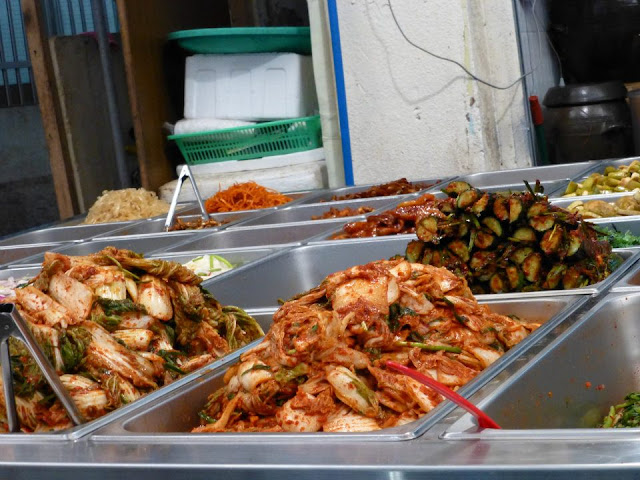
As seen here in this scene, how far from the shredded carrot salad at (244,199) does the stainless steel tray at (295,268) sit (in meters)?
1.35

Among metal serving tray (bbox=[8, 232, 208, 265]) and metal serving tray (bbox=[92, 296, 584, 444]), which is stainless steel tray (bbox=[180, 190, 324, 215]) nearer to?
metal serving tray (bbox=[8, 232, 208, 265])

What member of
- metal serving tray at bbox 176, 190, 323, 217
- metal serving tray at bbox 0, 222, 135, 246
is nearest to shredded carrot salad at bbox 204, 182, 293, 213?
metal serving tray at bbox 176, 190, 323, 217

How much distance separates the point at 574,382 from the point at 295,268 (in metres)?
1.50

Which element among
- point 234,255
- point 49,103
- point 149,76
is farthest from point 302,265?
point 49,103

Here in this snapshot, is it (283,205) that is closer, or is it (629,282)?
(629,282)

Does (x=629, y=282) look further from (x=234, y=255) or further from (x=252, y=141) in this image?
(x=252, y=141)

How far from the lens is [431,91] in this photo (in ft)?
16.9

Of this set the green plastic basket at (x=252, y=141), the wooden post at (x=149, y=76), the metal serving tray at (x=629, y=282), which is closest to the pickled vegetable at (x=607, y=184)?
the metal serving tray at (x=629, y=282)

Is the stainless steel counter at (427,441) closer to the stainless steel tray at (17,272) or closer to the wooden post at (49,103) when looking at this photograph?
the stainless steel tray at (17,272)

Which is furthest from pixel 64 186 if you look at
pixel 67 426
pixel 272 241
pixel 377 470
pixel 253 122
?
pixel 377 470

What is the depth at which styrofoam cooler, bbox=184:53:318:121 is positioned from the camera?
5.60m

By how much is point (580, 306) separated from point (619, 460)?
0.89 m

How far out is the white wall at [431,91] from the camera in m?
5.09

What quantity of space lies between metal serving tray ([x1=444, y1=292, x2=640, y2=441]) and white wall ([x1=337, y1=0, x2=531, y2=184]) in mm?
3314
